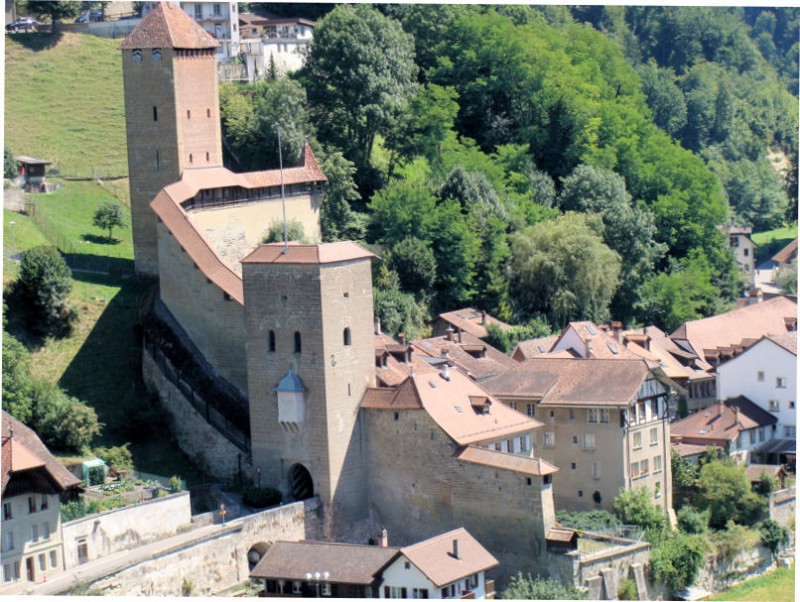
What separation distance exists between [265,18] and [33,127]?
20243mm

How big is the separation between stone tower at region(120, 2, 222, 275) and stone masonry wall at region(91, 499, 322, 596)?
14.8 m

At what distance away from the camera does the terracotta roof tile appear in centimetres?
6625

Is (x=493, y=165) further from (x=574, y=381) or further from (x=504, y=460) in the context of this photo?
(x=504, y=460)

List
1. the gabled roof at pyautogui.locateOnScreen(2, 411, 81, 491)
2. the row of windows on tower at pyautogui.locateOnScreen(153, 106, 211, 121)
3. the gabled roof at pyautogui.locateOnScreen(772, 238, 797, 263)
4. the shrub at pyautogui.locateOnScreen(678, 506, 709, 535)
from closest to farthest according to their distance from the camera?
the gabled roof at pyautogui.locateOnScreen(2, 411, 81, 491), the shrub at pyautogui.locateOnScreen(678, 506, 709, 535), the row of windows on tower at pyautogui.locateOnScreen(153, 106, 211, 121), the gabled roof at pyautogui.locateOnScreen(772, 238, 797, 263)

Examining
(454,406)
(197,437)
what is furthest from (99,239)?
(454,406)

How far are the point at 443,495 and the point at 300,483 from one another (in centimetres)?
565

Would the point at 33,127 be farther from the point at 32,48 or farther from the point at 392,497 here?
the point at 392,497

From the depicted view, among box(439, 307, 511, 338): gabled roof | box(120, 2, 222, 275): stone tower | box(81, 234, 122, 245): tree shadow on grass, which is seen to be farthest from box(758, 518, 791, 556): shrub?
box(81, 234, 122, 245): tree shadow on grass

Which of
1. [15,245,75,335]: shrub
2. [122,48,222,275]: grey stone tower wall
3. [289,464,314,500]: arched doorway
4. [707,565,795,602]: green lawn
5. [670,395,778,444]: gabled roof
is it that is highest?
[122,48,222,275]: grey stone tower wall

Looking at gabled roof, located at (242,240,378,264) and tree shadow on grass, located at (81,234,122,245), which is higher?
tree shadow on grass, located at (81,234,122,245)

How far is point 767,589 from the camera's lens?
239 feet

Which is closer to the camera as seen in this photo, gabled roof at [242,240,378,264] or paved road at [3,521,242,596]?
paved road at [3,521,242,596]

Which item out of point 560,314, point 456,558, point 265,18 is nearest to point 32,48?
point 265,18

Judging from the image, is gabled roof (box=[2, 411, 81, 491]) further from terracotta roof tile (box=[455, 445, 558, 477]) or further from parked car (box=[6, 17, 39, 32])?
parked car (box=[6, 17, 39, 32])
